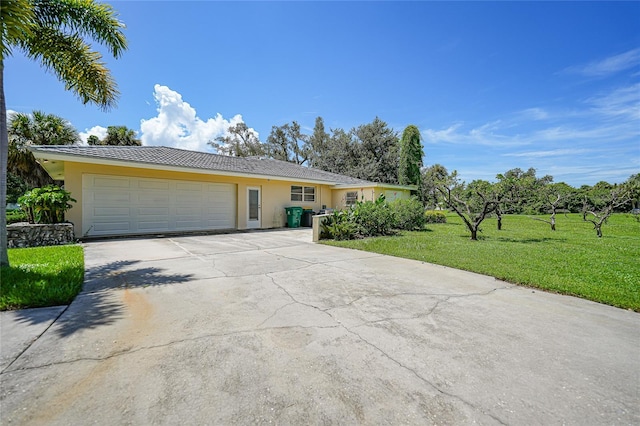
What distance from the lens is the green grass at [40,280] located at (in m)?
3.65

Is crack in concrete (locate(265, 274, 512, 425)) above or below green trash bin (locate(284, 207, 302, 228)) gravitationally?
below

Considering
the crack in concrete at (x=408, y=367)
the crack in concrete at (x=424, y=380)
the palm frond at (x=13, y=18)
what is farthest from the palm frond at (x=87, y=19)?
the crack in concrete at (x=424, y=380)

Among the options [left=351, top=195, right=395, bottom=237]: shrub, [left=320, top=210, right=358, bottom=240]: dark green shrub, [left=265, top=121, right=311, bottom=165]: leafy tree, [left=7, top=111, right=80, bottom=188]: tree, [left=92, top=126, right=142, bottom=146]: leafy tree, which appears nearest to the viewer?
[left=320, top=210, right=358, bottom=240]: dark green shrub

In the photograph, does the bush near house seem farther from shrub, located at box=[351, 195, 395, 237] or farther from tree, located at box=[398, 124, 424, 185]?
tree, located at box=[398, 124, 424, 185]

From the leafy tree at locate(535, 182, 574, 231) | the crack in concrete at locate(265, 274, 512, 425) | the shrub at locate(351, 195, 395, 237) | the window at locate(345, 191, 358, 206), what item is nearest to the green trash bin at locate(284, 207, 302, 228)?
the window at locate(345, 191, 358, 206)

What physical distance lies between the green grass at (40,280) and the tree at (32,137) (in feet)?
48.3

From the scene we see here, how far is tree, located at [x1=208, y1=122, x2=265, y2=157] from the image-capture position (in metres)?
37.8

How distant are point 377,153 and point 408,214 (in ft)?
65.6

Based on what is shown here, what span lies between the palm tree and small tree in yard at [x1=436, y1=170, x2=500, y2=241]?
36.0 ft

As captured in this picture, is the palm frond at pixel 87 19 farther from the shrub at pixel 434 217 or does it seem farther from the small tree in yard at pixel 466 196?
the shrub at pixel 434 217

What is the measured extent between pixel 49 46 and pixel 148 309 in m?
6.96

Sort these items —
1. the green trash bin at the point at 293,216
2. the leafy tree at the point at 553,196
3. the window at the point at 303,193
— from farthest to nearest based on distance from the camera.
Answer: the window at the point at 303,193 → the green trash bin at the point at 293,216 → the leafy tree at the point at 553,196

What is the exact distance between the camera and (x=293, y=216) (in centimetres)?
1574

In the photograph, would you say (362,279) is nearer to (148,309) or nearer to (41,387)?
(148,309)
